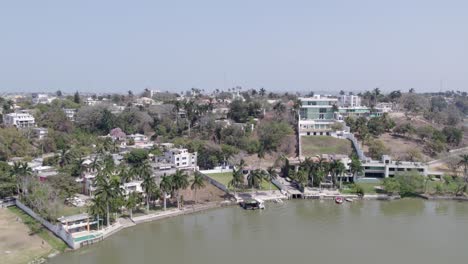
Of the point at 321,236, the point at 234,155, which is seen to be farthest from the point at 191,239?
the point at 234,155

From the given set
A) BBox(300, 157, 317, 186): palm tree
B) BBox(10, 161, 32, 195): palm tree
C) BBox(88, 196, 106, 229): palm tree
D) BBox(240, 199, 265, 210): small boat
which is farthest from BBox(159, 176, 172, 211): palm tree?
BBox(300, 157, 317, 186): palm tree

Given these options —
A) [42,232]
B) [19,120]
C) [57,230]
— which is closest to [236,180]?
[57,230]

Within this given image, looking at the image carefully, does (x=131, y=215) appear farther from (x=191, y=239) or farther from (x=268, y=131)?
(x=268, y=131)

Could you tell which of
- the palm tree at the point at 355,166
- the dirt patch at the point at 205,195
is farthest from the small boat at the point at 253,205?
the palm tree at the point at 355,166

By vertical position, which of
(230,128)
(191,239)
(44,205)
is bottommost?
(191,239)

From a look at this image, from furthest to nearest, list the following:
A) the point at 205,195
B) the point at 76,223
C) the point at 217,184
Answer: the point at 217,184 < the point at 205,195 < the point at 76,223

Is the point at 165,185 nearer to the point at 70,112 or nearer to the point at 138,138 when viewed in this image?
the point at 138,138
